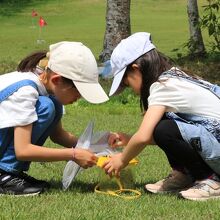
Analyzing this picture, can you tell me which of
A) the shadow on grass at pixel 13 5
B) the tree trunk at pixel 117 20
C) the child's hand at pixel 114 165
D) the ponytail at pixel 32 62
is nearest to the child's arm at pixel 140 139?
the child's hand at pixel 114 165

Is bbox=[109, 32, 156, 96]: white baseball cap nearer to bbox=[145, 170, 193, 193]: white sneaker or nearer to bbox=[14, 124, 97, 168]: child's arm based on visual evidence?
bbox=[14, 124, 97, 168]: child's arm

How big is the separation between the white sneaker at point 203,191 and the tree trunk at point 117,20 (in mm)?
8434

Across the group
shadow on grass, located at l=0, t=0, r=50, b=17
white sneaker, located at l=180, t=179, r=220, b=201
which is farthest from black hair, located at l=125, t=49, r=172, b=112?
shadow on grass, located at l=0, t=0, r=50, b=17

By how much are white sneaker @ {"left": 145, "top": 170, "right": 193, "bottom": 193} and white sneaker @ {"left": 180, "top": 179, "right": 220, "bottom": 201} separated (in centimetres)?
19

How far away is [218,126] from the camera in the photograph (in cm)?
368

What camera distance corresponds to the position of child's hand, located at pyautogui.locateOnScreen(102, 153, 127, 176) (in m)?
3.62

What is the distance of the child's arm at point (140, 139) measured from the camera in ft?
11.6

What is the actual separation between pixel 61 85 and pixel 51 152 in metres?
0.38

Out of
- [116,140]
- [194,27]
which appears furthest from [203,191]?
[194,27]

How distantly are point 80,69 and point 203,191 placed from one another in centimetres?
96

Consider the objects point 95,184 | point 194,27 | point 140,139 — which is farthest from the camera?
point 194,27

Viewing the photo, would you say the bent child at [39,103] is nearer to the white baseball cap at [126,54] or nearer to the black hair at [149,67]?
the white baseball cap at [126,54]

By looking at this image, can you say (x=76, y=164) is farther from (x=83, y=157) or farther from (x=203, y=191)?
(x=203, y=191)

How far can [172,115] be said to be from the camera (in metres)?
3.73
